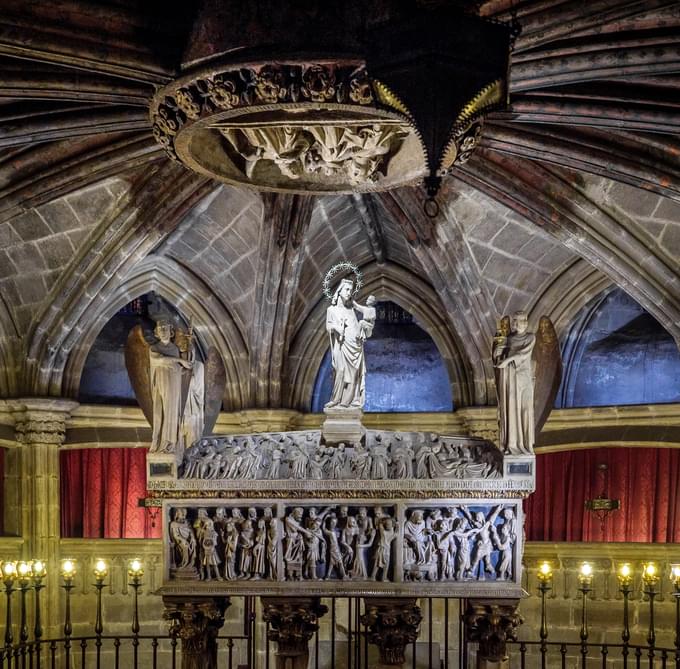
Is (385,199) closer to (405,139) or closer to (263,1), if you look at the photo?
(405,139)

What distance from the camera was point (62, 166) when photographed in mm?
13750

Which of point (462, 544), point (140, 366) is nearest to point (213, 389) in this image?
point (140, 366)

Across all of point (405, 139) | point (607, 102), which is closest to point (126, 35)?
point (405, 139)

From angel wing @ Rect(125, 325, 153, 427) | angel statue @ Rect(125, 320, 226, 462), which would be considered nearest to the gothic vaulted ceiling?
angel wing @ Rect(125, 325, 153, 427)

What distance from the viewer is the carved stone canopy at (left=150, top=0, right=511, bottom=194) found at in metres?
9.43

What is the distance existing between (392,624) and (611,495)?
15.1 feet

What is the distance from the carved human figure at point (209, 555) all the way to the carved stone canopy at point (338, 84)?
3.41 m

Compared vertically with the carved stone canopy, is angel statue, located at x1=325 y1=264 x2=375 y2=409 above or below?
below

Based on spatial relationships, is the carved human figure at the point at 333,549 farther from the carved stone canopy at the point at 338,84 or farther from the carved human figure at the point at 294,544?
the carved stone canopy at the point at 338,84

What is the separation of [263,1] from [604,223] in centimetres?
552

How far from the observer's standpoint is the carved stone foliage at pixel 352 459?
13195 mm

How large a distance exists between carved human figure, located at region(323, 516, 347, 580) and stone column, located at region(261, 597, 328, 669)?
0.30 meters

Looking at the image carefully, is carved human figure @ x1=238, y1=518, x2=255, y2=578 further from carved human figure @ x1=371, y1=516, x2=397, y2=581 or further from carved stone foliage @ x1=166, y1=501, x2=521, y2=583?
carved human figure @ x1=371, y1=516, x2=397, y2=581

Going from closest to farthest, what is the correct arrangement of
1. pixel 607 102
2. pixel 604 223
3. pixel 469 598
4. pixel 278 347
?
1. pixel 607 102
2. pixel 469 598
3. pixel 604 223
4. pixel 278 347
